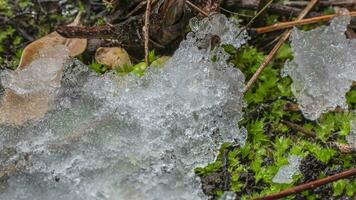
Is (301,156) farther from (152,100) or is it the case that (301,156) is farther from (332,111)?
(152,100)

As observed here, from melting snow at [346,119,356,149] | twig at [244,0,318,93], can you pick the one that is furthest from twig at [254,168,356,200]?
twig at [244,0,318,93]


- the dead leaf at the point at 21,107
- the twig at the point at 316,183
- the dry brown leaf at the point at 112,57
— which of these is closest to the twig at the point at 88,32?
the dry brown leaf at the point at 112,57

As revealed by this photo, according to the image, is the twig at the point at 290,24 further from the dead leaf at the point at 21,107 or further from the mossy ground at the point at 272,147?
the dead leaf at the point at 21,107

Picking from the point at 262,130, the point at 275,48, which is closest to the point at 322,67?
the point at 275,48

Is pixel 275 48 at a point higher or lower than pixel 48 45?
higher

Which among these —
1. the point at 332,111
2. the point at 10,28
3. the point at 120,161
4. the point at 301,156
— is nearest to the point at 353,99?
the point at 332,111

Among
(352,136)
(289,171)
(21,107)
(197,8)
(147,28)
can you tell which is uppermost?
(197,8)

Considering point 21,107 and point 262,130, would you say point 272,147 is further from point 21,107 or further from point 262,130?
point 21,107
